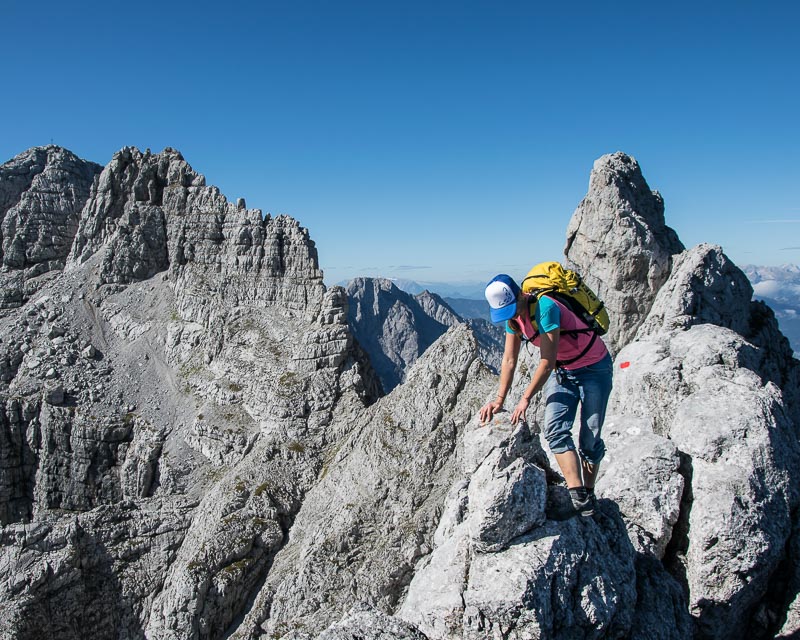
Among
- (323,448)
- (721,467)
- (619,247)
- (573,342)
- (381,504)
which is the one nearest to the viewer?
(573,342)

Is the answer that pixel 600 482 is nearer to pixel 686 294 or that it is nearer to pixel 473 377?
pixel 686 294

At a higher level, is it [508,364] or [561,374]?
[508,364]

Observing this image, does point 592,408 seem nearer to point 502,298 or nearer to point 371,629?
point 502,298

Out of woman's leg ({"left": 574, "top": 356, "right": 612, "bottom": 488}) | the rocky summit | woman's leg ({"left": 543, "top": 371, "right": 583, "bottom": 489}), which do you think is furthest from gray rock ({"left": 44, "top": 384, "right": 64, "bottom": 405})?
woman's leg ({"left": 574, "top": 356, "right": 612, "bottom": 488})

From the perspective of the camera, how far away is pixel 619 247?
3397 cm

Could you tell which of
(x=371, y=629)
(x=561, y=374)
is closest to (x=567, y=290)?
(x=561, y=374)

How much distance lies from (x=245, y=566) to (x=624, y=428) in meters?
37.7

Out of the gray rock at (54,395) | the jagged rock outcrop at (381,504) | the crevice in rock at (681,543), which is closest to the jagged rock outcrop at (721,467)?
the crevice in rock at (681,543)

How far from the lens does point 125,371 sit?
7450 cm

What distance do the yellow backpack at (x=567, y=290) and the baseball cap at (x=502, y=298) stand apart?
31.0 inches

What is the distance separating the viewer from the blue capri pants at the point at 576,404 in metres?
13.0

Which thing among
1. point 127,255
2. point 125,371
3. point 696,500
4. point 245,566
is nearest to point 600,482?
point 696,500

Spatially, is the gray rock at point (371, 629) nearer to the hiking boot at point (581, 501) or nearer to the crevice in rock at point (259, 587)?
the hiking boot at point (581, 501)

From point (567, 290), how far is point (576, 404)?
2.81 meters
